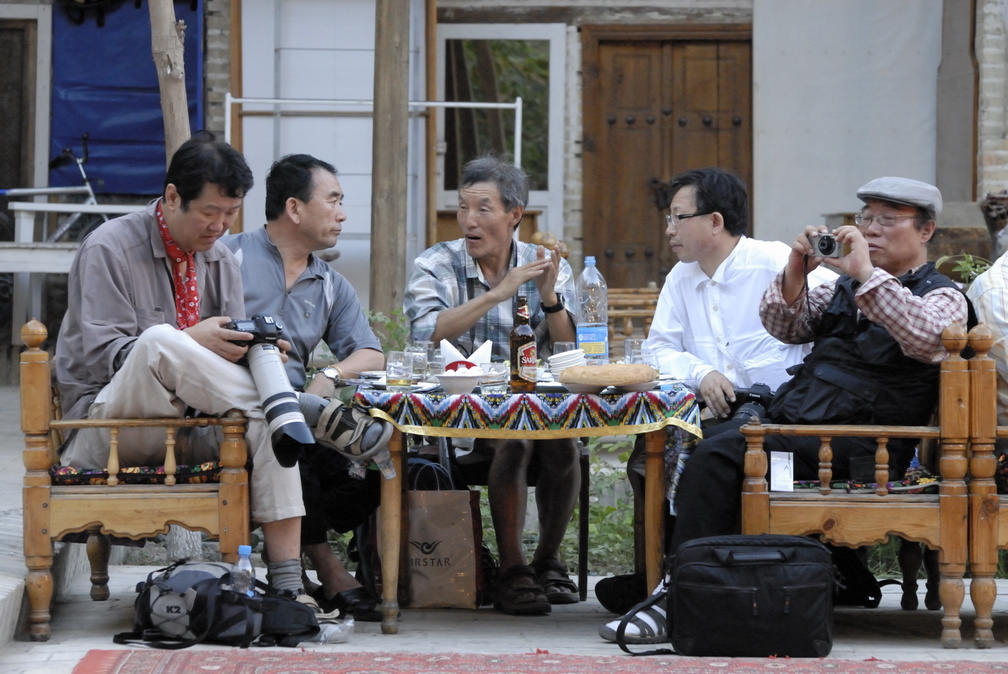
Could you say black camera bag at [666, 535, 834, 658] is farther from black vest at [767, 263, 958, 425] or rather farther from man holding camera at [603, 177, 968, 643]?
black vest at [767, 263, 958, 425]

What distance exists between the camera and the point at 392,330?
6.05 m

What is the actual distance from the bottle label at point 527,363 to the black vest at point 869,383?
0.74 meters

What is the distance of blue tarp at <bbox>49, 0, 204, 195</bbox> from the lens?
8977mm

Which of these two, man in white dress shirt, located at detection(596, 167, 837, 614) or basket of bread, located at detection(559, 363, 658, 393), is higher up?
man in white dress shirt, located at detection(596, 167, 837, 614)

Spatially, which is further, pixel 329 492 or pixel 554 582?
pixel 554 582

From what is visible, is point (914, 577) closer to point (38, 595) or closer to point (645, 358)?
point (645, 358)

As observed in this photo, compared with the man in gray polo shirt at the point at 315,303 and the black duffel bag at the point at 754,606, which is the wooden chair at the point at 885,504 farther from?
the man in gray polo shirt at the point at 315,303

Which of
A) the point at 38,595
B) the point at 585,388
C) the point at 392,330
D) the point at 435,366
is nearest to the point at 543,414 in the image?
the point at 585,388

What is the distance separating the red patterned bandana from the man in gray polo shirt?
1.10 ft

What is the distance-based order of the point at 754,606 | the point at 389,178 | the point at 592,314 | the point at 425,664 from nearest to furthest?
1. the point at 425,664
2. the point at 754,606
3. the point at 592,314
4. the point at 389,178

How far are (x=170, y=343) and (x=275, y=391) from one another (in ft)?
0.99

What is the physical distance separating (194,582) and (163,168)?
6.08 m

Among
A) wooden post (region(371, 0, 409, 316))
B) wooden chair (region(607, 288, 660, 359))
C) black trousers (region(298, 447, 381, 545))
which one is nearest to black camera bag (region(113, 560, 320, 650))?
black trousers (region(298, 447, 381, 545))

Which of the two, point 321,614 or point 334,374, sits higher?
point 334,374
